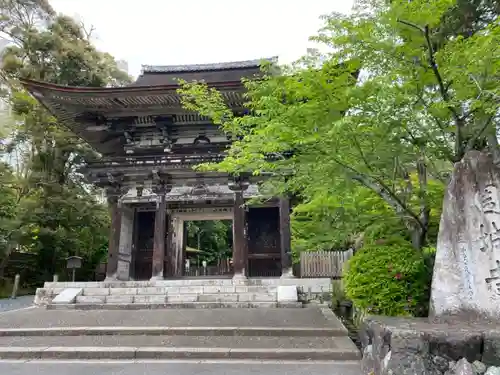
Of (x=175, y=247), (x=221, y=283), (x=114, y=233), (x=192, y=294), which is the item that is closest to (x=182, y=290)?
(x=192, y=294)

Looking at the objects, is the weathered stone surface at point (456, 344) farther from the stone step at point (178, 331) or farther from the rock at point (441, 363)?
the stone step at point (178, 331)

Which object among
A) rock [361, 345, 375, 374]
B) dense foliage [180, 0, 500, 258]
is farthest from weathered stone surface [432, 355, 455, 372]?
dense foliage [180, 0, 500, 258]

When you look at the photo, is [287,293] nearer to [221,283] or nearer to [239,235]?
[221,283]

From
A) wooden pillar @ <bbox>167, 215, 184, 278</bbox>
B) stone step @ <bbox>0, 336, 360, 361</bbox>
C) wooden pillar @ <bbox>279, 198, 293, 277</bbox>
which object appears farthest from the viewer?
wooden pillar @ <bbox>167, 215, 184, 278</bbox>

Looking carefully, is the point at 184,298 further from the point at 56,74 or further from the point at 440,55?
the point at 56,74

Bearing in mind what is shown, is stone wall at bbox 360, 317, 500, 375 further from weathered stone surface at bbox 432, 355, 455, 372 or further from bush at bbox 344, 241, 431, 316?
bush at bbox 344, 241, 431, 316

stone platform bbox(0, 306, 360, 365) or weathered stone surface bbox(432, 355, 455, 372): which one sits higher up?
weathered stone surface bbox(432, 355, 455, 372)

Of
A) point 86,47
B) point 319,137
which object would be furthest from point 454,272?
point 86,47

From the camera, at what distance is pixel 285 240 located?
1050 cm

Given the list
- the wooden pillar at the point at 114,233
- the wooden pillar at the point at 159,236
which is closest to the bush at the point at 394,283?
the wooden pillar at the point at 159,236

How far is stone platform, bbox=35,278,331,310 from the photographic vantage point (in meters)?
8.55

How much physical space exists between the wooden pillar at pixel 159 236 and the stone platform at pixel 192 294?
691 mm

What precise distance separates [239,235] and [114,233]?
430 centimetres

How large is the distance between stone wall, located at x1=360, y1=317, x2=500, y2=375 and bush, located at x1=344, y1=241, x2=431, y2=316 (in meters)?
A: 0.97
